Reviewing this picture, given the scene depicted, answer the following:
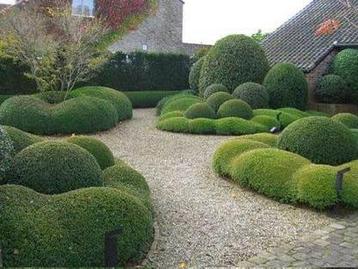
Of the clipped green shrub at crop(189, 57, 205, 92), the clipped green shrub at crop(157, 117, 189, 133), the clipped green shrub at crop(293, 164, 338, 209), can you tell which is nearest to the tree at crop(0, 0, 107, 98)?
the clipped green shrub at crop(157, 117, 189, 133)

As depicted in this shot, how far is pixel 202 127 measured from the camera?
14.4 m

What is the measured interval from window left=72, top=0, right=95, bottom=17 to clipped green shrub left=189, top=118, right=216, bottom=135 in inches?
520

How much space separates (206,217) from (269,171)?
1672 millimetres

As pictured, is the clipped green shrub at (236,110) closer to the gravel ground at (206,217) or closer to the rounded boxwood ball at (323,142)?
the gravel ground at (206,217)

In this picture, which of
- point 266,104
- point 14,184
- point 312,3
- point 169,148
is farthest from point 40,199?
point 312,3

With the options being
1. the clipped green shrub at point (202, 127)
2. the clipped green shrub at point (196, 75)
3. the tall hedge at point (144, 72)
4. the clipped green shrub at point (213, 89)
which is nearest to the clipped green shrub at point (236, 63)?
the clipped green shrub at point (213, 89)

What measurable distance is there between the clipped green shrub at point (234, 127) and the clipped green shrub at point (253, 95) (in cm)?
252

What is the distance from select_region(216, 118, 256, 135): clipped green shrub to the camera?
14.0 meters

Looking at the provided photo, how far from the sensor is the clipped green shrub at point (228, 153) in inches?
360

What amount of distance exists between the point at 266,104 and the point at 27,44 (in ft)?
28.0

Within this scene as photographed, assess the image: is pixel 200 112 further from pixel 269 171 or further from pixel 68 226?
pixel 68 226

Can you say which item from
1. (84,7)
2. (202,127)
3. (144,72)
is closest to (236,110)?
(202,127)

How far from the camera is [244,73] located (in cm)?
1848

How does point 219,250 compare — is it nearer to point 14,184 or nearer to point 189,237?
point 189,237
